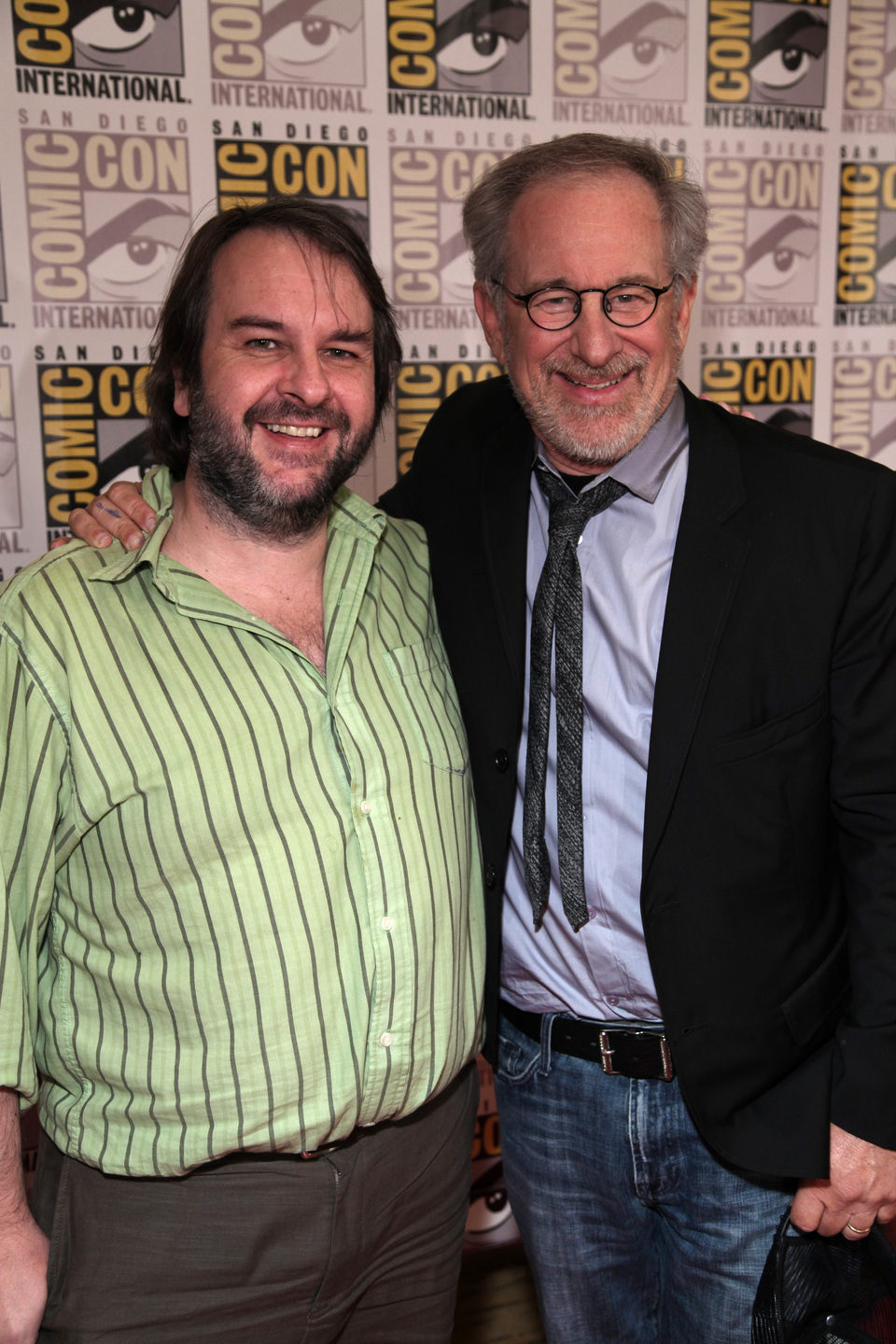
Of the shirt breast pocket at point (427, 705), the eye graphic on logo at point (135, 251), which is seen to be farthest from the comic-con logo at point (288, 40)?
the shirt breast pocket at point (427, 705)

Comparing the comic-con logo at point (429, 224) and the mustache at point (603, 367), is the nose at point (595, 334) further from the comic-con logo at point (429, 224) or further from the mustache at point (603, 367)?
the comic-con logo at point (429, 224)

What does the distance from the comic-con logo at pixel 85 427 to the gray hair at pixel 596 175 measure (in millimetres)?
786

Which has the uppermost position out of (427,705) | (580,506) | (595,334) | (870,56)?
(870,56)

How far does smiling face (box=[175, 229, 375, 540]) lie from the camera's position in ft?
4.90

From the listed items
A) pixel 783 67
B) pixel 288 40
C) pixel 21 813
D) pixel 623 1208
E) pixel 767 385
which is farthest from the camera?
pixel 767 385

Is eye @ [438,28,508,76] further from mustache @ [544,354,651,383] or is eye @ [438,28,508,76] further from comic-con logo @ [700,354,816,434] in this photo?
mustache @ [544,354,651,383]

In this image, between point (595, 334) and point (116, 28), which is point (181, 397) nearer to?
point (595, 334)

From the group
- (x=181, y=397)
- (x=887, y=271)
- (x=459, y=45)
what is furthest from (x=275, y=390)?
(x=887, y=271)

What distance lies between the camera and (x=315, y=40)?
2.21m

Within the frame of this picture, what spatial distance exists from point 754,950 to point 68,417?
1541 millimetres

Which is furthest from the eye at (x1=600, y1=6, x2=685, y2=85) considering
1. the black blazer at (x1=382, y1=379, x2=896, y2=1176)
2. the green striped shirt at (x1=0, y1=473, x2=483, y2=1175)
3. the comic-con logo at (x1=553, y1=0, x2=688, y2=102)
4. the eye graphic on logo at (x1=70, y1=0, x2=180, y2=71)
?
the green striped shirt at (x1=0, y1=473, x2=483, y2=1175)

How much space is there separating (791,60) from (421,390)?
1095 mm

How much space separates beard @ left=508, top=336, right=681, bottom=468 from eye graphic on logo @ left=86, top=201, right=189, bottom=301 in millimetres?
936

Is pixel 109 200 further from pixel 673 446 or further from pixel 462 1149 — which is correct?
pixel 462 1149
